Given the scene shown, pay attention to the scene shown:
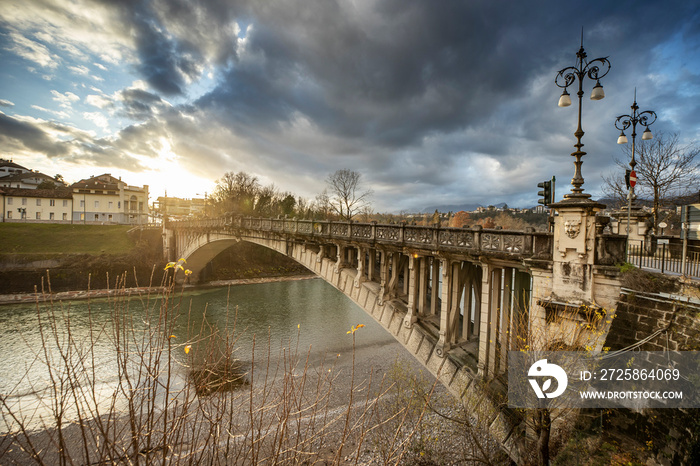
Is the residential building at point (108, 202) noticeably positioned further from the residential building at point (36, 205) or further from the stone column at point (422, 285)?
the stone column at point (422, 285)

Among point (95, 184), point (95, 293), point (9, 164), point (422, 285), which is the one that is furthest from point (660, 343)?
point (9, 164)

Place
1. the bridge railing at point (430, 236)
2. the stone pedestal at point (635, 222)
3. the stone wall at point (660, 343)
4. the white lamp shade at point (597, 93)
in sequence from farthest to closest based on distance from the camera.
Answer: the stone pedestal at point (635, 222)
the bridge railing at point (430, 236)
the white lamp shade at point (597, 93)
the stone wall at point (660, 343)

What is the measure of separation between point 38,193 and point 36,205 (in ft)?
7.22

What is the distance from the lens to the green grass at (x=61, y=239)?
1473 inches

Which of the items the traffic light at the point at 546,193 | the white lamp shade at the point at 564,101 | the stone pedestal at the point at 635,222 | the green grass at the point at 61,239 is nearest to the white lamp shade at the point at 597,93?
the white lamp shade at the point at 564,101

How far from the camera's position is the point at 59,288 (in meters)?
33.2

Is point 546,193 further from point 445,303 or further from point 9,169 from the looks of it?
point 9,169

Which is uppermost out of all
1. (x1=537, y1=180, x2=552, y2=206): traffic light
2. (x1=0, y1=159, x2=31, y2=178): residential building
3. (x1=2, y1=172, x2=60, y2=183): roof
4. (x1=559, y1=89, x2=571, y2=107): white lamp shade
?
(x1=0, y1=159, x2=31, y2=178): residential building

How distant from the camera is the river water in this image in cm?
1702

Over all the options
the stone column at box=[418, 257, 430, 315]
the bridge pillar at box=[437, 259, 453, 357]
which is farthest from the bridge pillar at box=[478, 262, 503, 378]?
the stone column at box=[418, 257, 430, 315]

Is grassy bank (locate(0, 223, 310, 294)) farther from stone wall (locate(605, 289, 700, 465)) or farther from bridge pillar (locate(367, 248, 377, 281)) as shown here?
stone wall (locate(605, 289, 700, 465))

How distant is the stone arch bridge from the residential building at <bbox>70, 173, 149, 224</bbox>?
6187cm

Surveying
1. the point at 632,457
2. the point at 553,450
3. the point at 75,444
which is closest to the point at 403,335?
the point at 553,450

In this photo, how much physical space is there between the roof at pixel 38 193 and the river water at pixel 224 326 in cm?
4037
